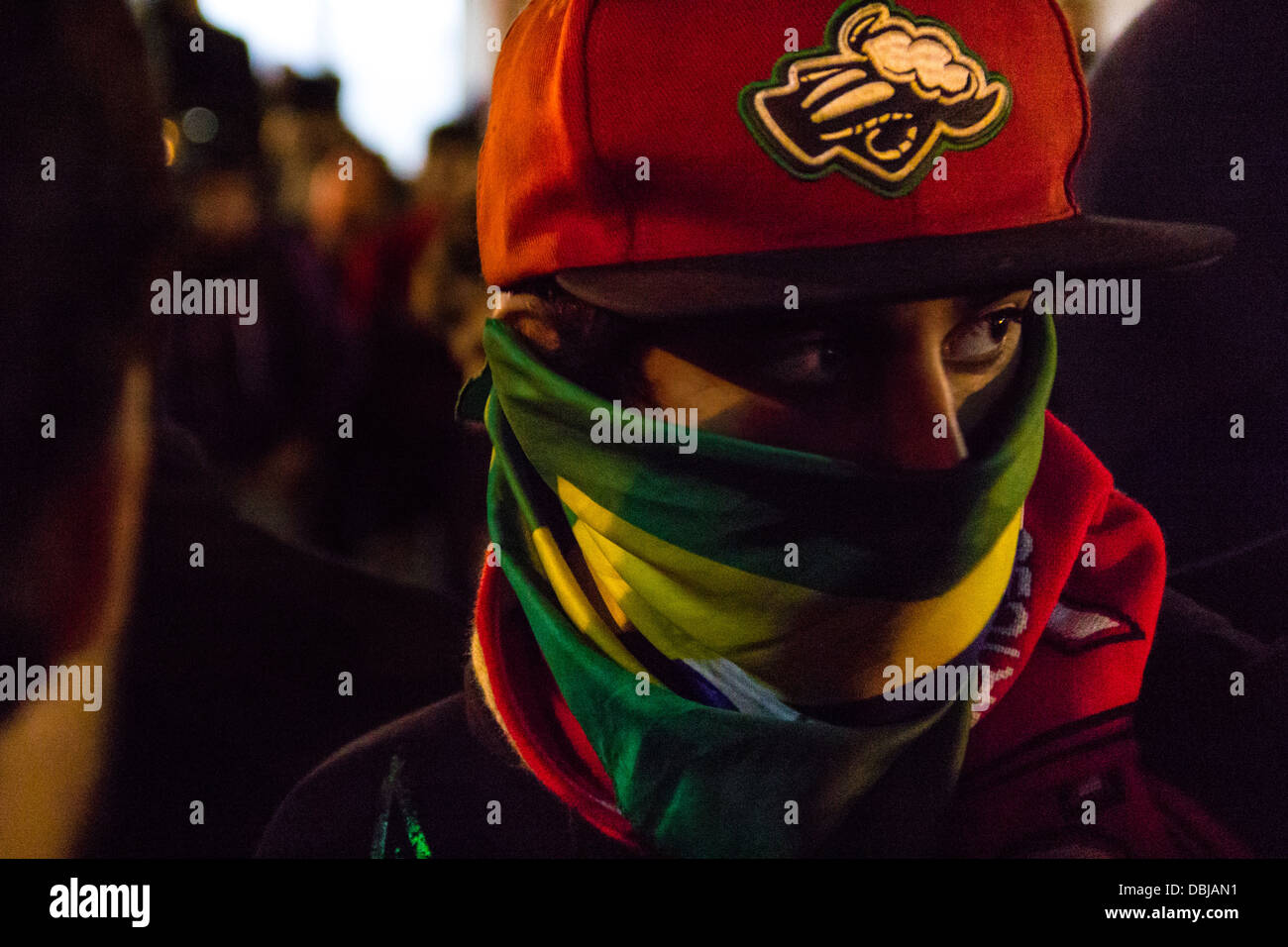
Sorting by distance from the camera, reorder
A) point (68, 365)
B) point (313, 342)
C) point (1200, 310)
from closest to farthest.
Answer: point (68, 365) < point (1200, 310) < point (313, 342)

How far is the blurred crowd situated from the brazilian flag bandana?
0.46m

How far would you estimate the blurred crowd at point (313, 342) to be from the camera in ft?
5.04

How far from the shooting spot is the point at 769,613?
1.07m

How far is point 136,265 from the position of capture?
1068 mm

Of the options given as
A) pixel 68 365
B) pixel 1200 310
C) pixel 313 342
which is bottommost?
pixel 68 365

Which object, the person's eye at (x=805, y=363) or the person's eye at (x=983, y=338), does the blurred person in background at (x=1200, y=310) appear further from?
the person's eye at (x=805, y=363)

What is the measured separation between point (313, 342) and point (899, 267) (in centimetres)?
156

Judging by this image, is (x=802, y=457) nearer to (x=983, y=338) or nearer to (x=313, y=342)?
(x=983, y=338)

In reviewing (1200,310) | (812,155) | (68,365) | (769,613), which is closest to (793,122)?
(812,155)

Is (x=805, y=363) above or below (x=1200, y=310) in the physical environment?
below

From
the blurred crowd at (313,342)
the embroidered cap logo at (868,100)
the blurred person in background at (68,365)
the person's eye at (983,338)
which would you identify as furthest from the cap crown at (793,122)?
the blurred crowd at (313,342)

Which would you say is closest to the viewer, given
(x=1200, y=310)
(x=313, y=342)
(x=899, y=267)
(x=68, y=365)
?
(x=899, y=267)

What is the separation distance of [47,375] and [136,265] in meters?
0.14
